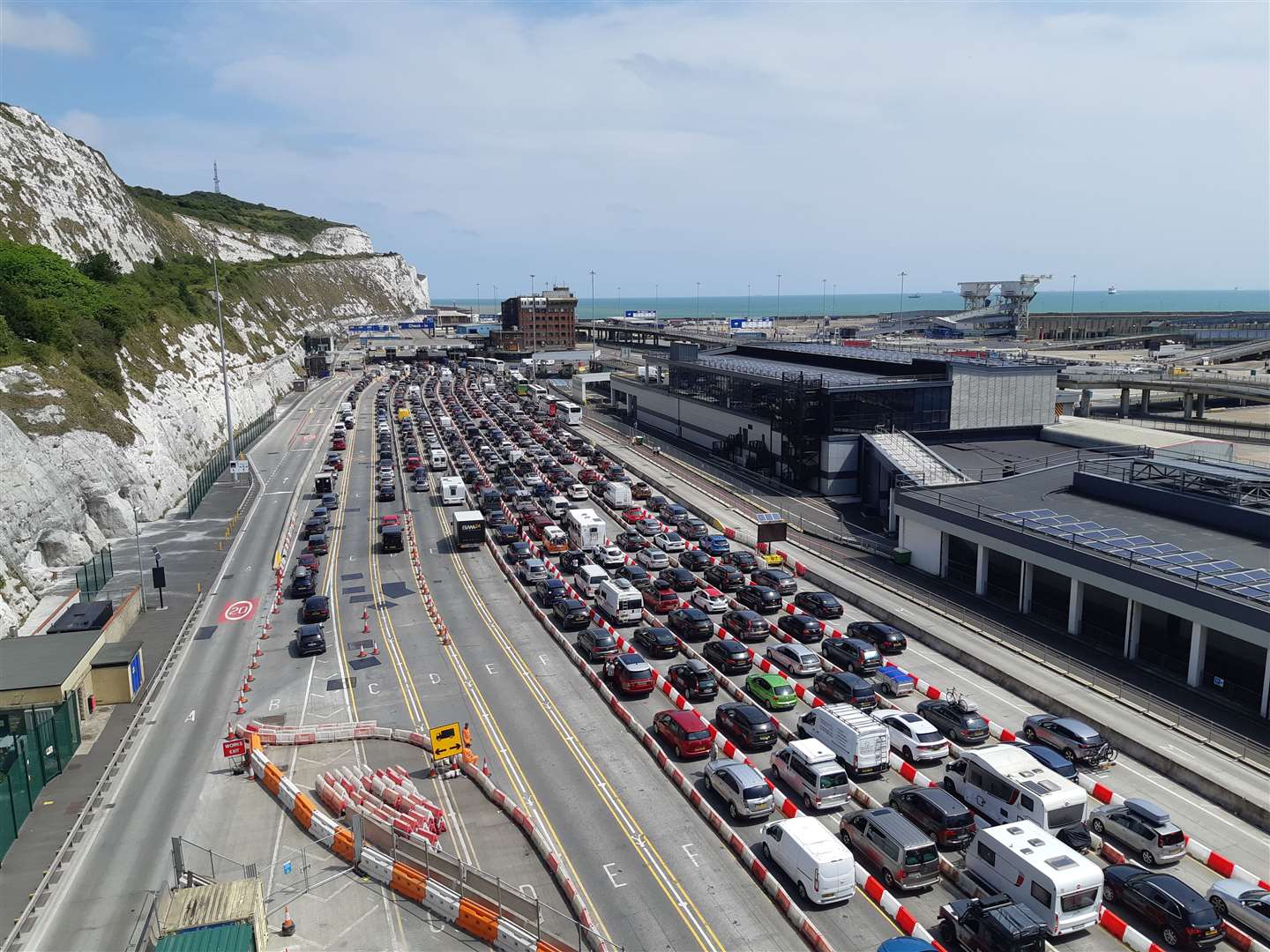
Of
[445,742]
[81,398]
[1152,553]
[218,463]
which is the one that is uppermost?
[81,398]

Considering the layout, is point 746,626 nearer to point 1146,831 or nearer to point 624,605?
point 624,605

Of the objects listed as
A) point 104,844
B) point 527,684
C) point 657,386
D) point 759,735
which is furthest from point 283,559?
point 657,386

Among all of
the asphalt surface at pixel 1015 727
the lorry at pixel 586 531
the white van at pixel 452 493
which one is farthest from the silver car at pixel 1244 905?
the white van at pixel 452 493

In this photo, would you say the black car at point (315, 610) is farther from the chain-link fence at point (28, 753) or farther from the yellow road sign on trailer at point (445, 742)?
the yellow road sign on trailer at point (445, 742)

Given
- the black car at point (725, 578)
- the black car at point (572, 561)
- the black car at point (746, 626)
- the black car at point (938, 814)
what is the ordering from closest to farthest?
the black car at point (938, 814)
the black car at point (746, 626)
the black car at point (725, 578)
the black car at point (572, 561)

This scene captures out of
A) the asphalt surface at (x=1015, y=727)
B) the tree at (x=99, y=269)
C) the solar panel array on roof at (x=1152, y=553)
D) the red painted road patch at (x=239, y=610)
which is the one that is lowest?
the asphalt surface at (x=1015, y=727)

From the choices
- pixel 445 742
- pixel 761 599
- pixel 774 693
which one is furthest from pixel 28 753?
pixel 761 599

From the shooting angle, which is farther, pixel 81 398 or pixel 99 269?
pixel 99 269

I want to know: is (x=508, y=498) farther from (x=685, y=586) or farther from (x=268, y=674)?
(x=268, y=674)
